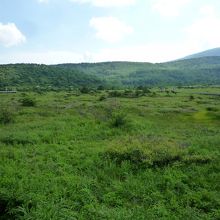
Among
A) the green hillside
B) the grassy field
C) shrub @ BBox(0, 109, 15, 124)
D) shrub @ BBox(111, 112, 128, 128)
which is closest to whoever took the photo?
the grassy field

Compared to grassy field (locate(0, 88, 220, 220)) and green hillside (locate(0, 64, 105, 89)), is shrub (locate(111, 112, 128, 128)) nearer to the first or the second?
grassy field (locate(0, 88, 220, 220))

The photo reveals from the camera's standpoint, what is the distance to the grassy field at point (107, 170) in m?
19.1

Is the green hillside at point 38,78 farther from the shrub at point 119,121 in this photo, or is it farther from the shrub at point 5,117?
the shrub at point 119,121

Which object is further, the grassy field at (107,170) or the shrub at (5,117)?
the shrub at (5,117)

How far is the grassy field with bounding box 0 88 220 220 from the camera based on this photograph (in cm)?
1912

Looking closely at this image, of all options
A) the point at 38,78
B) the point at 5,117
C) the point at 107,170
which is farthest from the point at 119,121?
the point at 38,78

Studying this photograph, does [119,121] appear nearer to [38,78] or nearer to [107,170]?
[107,170]

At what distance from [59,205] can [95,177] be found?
552 centimetres

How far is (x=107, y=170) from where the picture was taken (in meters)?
25.2

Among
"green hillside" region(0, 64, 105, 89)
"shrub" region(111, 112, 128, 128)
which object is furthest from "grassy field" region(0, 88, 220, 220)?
"green hillside" region(0, 64, 105, 89)

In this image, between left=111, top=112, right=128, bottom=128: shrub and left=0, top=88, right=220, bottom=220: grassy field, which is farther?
left=111, top=112, right=128, bottom=128: shrub

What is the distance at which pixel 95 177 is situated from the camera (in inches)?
943

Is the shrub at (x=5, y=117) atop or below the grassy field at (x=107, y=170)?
atop

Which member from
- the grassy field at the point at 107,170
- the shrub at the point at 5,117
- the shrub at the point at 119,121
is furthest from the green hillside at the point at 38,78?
the grassy field at the point at 107,170
